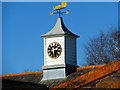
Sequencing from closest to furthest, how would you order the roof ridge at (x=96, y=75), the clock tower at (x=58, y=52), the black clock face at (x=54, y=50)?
the roof ridge at (x=96, y=75)
the clock tower at (x=58, y=52)
the black clock face at (x=54, y=50)

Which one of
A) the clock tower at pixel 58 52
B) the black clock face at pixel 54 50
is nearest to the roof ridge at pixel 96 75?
the clock tower at pixel 58 52

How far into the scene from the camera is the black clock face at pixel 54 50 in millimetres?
30531

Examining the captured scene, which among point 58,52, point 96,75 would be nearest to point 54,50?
point 58,52

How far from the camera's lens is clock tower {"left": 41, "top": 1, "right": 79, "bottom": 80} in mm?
30172

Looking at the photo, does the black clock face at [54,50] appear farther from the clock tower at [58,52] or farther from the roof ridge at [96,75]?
the roof ridge at [96,75]

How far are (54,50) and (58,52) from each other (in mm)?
317

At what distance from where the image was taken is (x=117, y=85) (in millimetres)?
6031

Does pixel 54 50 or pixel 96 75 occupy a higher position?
pixel 54 50

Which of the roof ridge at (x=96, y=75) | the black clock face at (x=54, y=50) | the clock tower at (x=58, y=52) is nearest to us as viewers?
the roof ridge at (x=96, y=75)

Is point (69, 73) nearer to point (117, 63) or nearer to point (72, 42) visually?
point (72, 42)

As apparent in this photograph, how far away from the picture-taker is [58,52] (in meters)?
30.8

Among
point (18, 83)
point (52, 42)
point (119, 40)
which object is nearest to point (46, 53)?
point (52, 42)

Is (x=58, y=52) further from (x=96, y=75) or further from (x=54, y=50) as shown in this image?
(x=96, y=75)

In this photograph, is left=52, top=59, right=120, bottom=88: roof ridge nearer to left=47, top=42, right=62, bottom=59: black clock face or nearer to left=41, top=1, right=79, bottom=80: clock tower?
left=41, top=1, right=79, bottom=80: clock tower
